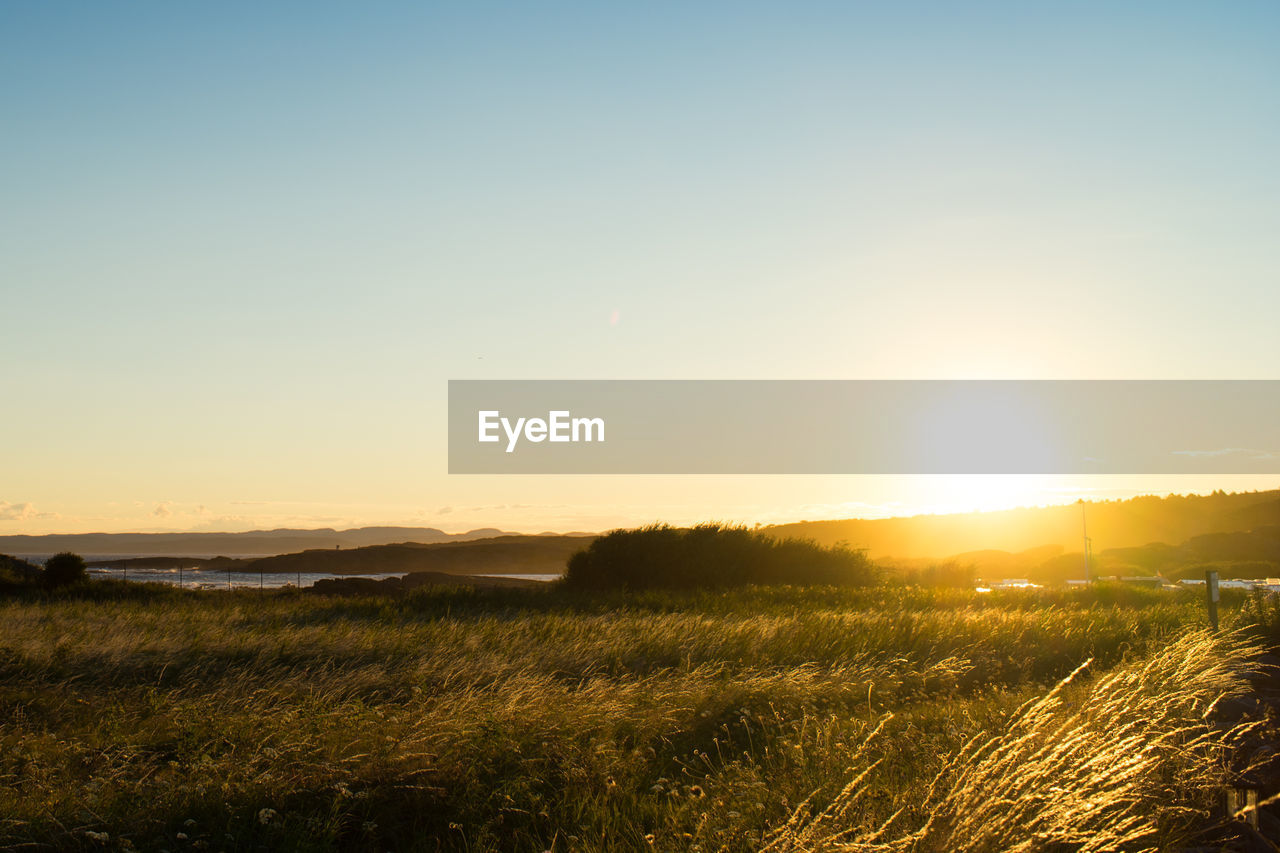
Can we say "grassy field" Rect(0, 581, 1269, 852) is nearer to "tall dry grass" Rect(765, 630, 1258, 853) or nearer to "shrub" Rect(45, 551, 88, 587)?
"tall dry grass" Rect(765, 630, 1258, 853)

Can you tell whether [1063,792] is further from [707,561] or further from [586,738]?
[707,561]

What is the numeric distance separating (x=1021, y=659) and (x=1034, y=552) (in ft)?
218

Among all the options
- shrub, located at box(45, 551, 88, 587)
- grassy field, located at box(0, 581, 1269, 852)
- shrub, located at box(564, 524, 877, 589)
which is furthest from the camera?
shrub, located at box(564, 524, 877, 589)

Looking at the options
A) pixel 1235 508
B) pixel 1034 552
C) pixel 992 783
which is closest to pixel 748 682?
pixel 992 783

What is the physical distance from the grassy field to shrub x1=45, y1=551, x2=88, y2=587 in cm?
2248

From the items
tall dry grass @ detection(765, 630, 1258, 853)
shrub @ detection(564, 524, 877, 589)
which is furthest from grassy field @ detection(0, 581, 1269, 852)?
shrub @ detection(564, 524, 877, 589)

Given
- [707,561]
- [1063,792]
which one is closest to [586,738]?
[1063,792]

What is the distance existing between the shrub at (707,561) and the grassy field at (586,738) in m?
22.2

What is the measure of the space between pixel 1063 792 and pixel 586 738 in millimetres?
4580

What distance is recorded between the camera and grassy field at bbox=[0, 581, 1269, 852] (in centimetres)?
582

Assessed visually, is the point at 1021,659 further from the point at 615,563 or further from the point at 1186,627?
the point at 615,563

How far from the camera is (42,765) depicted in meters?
7.70

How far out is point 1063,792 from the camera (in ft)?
15.4

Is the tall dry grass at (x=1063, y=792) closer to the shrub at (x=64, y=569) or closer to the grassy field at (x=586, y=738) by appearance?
the grassy field at (x=586, y=738)
